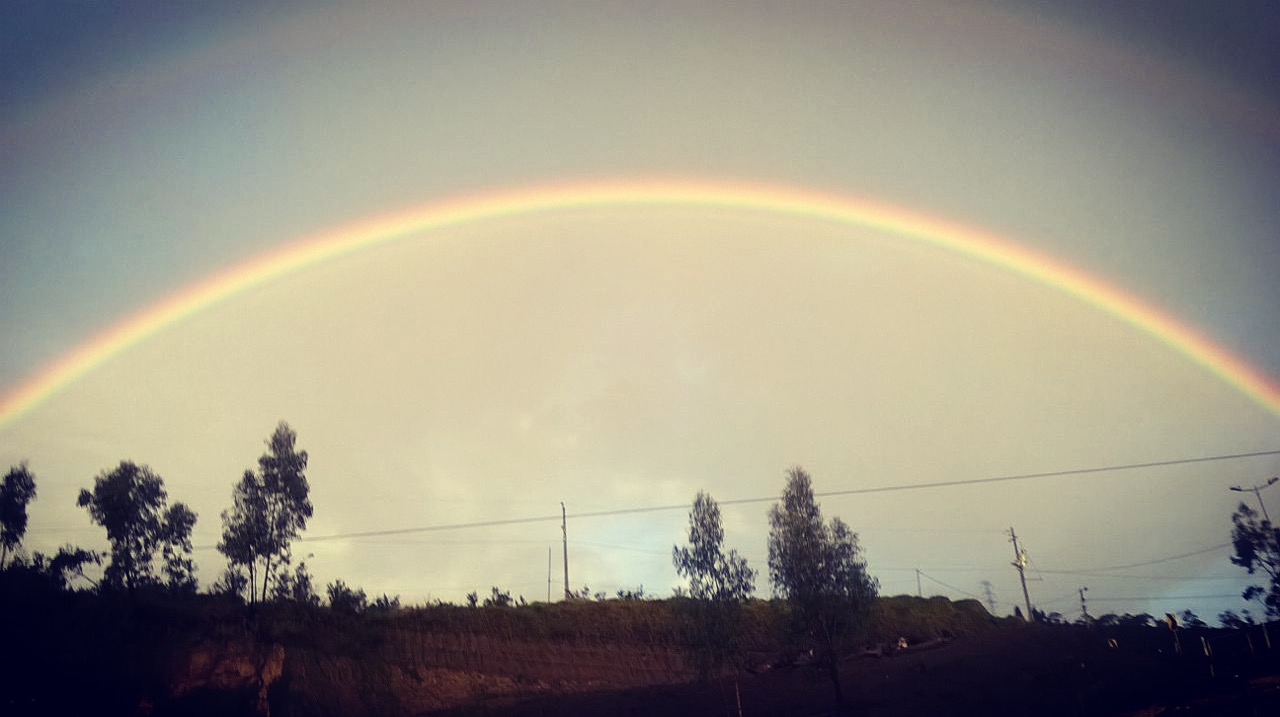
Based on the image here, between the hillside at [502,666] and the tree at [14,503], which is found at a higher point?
the tree at [14,503]

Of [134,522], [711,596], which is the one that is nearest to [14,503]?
[134,522]

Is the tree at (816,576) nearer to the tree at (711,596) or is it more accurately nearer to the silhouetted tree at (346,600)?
the tree at (711,596)

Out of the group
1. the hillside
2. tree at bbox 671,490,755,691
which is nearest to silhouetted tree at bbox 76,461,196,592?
the hillside

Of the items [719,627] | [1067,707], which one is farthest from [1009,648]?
[719,627]

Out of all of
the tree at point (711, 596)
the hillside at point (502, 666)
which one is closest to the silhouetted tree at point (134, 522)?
the hillside at point (502, 666)

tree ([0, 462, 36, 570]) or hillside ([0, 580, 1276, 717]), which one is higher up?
tree ([0, 462, 36, 570])

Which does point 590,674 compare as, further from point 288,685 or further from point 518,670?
point 288,685

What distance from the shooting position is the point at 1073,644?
6788 cm

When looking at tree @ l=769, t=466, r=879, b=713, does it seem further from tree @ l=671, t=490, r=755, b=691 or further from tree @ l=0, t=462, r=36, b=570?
tree @ l=0, t=462, r=36, b=570

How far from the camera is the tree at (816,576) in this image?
4525 cm

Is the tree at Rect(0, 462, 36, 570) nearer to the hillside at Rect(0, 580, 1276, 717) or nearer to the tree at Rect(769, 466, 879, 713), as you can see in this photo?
the hillside at Rect(0, 580, 1276, 717)

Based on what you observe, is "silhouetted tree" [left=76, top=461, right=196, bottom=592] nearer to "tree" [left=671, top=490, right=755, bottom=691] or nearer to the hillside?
the hillside

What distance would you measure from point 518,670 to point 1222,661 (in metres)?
53.7

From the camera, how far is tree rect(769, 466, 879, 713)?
45.2m
